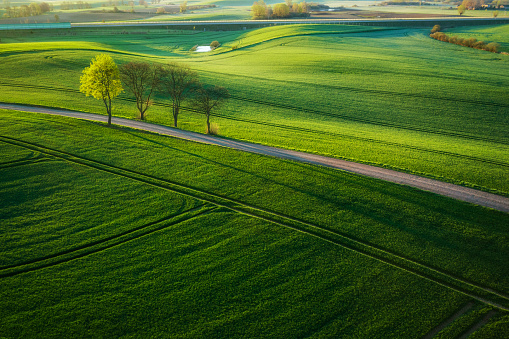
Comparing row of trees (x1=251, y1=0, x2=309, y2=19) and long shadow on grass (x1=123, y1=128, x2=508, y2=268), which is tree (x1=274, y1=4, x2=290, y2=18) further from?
long shadow on grass (x1=123, y1=128, x2=508, y2=268)

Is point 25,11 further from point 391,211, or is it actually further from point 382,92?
point 391,211

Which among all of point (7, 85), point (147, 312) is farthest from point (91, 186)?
point (7, 85)

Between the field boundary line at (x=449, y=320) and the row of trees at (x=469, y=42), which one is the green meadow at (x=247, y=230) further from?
the row of trees at (x=469, y=42)

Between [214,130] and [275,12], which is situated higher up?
[275,12]

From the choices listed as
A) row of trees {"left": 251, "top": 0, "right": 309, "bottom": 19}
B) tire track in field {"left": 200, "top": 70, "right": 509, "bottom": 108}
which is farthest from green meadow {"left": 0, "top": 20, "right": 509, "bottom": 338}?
row of trees {"left": 251, "top": 0, "right": 309, "bottom": 19}

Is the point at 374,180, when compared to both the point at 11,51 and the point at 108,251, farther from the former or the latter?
the point at 11,51

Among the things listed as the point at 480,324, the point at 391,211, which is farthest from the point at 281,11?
the point at 480,324

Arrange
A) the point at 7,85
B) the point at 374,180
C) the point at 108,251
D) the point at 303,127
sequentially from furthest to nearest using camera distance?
the point at 7,85, the point at 303,127, the point at 374,180, the point at 108,251
